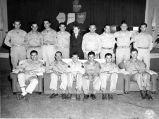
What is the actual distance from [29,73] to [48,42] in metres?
1.51

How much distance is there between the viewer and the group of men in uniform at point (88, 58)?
5633 mm

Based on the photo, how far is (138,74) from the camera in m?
5.76

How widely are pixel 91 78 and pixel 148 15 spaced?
205 inches

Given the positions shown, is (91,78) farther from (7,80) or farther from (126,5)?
(126,5)

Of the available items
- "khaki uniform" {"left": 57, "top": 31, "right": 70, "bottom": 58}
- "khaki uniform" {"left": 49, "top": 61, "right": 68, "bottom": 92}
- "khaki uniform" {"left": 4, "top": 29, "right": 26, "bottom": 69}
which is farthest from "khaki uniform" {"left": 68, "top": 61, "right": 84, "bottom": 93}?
"khaki uniform" {"left": 4, "top": 29, "right": 26, "bottom": 69}

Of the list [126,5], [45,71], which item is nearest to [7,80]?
[45,71]

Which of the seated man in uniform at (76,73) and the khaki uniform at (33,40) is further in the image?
the khaki uniform at (33,40)

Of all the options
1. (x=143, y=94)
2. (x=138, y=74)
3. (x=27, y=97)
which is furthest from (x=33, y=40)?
(x=143, y=94)

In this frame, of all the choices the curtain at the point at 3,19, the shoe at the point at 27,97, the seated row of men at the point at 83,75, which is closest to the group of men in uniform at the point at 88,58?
the seated row of men at the point at 83,75

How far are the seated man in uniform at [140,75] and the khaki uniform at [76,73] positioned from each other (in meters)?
1.05

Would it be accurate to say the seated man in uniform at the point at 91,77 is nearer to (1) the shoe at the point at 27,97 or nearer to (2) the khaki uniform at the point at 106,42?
(2) the khaki uniform at the point at 106,42

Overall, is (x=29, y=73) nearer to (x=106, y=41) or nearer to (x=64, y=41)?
(x=64, y=41)

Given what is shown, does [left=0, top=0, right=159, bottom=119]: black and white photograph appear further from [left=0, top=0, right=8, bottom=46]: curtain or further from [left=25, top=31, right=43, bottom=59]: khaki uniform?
[left=0, top=0, right=8, bottom=46]: curtain

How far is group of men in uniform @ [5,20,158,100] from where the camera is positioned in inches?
222
